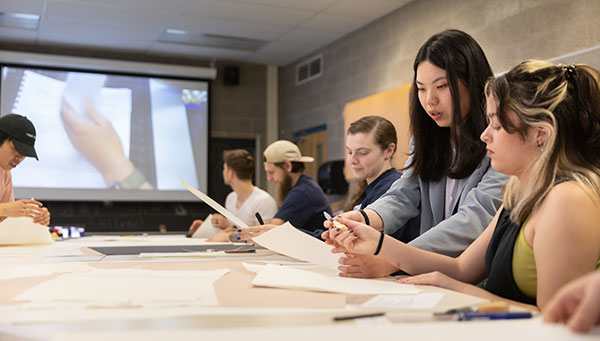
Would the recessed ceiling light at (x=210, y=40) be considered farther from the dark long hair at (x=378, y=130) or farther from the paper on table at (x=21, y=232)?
the dark long hair at (x=378, y=130)

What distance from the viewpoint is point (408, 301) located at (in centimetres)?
99

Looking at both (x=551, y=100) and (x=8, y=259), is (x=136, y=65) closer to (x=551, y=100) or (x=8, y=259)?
(x=8, y=259)

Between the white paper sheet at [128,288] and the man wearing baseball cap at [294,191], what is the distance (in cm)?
177

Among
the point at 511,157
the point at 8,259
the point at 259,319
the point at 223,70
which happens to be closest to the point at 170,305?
the point at 259,319

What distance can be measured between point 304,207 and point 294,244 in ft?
5.20

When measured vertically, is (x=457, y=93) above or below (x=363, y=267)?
above

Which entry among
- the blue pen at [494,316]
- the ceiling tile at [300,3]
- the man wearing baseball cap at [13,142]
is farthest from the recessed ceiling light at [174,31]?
the blue pen at [494,316]

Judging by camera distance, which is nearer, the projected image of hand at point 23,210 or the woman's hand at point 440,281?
the woman's hand at point 440,281

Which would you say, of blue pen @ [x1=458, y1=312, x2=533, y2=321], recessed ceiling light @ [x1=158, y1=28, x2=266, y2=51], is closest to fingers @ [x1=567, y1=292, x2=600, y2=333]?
blue pen @ [x1=458, y1=312, x2=533, y2=321]

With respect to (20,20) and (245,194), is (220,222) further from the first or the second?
(20,20)

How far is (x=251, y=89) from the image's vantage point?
7.01 metres

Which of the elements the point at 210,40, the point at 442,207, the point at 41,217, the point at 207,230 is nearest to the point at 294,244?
the point at 442,207

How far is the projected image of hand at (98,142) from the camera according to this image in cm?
622

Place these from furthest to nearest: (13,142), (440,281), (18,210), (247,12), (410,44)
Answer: (247,12) < (410,44) < (13,142) < (18,210) < (440,281)
